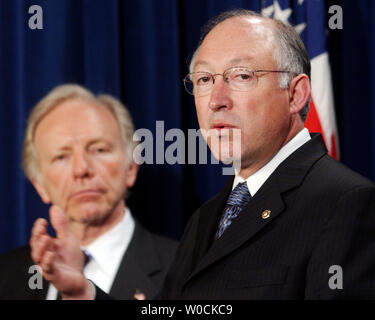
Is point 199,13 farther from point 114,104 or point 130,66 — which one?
point 114,104

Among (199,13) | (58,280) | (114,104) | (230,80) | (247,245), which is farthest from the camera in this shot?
(199,13)

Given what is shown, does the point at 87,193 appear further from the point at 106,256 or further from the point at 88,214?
the point at 106,256

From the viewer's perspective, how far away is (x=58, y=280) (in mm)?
1637

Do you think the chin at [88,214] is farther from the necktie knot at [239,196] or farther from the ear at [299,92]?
the ear at [299,92]

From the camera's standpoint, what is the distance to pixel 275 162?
1715 millimetres

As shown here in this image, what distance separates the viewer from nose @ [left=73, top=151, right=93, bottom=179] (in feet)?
7.10

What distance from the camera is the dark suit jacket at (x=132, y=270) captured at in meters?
2.09

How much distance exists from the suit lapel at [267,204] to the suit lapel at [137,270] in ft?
1.75

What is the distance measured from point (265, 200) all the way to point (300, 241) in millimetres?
174

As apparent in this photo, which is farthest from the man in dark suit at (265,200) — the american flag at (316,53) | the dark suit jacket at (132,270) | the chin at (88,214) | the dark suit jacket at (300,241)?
the american flag at (316,53)

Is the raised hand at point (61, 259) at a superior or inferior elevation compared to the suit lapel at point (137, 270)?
superior

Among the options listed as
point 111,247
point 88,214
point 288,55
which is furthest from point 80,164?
point 288,55
